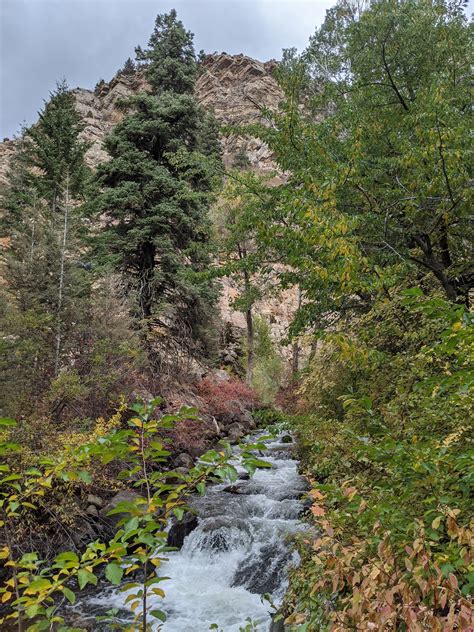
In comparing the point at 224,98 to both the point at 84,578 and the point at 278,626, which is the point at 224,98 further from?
the point at 84,578

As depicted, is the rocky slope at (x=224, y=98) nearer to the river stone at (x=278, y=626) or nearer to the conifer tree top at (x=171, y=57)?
the conifer tree top at (x=171, y=57)

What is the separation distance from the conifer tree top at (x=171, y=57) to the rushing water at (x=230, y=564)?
15.6 meters

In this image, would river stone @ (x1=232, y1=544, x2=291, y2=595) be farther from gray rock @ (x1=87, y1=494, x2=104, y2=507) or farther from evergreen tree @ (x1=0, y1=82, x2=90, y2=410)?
evergreen tree @ (x1=0, y1=82, x2=90, y2=410)

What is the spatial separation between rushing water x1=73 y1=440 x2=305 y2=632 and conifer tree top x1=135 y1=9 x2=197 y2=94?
15608 mm

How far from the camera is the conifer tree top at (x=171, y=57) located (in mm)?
16737

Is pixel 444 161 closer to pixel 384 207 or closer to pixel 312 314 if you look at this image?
pixel 384 207

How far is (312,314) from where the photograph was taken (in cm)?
764

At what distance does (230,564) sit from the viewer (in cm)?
700

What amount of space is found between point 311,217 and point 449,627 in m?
3.56

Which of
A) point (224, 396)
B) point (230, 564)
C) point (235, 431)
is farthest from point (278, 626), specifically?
point (224, 396)

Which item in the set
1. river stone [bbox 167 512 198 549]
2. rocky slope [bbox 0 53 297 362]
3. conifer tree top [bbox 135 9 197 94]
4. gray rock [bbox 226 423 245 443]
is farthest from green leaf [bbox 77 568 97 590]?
rocky slope [bbox 0 53 297 362]

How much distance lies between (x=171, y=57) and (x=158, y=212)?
8023mm

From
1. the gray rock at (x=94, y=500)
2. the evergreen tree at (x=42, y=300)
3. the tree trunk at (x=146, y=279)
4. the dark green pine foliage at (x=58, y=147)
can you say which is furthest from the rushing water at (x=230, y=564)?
the dark green pine foliage at (x=58, y=147)

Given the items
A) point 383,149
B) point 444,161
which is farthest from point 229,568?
point 383,149
